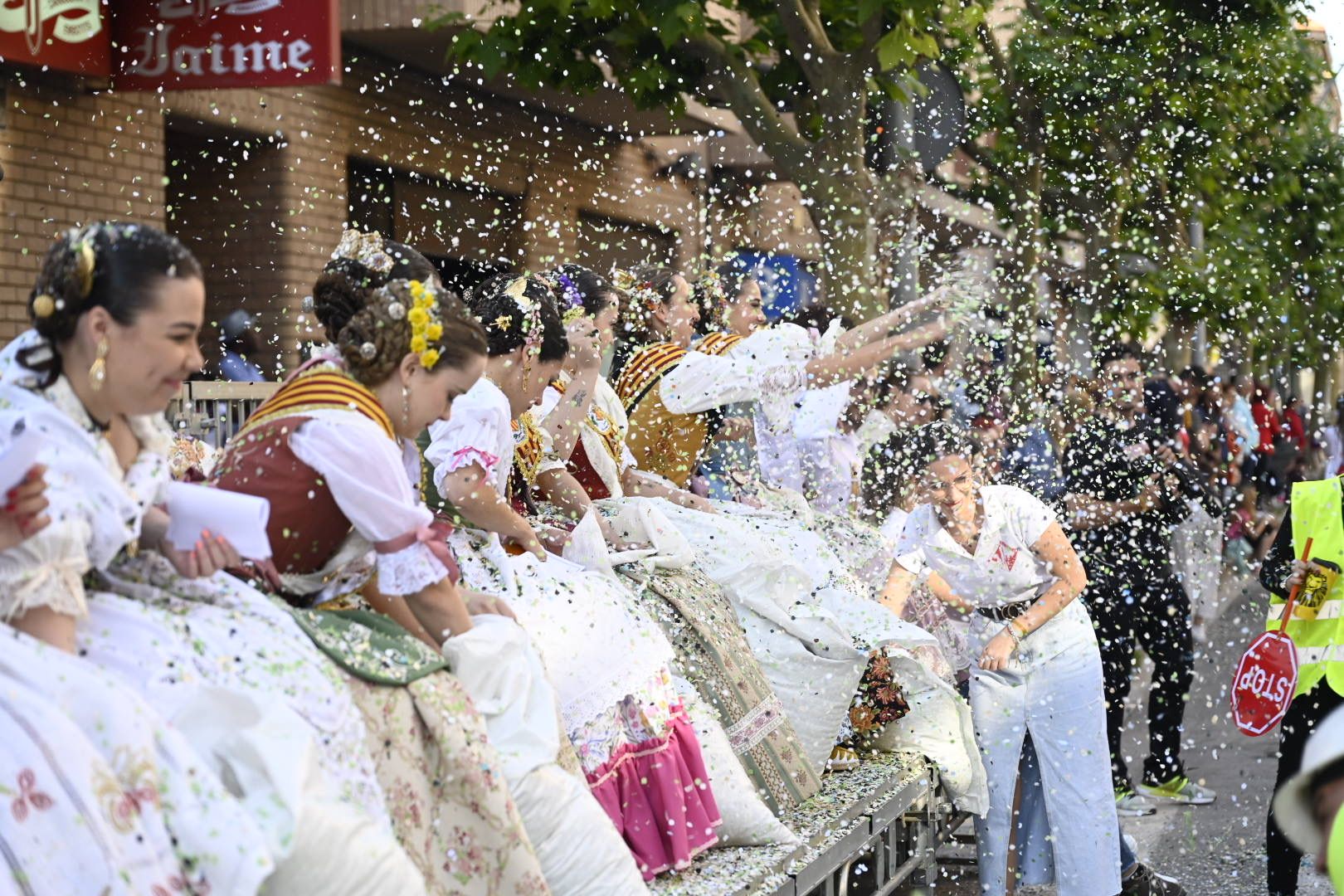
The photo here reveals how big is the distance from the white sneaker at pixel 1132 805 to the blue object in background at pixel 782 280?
Answer: 11.2 metres

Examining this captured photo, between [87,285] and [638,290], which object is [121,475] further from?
[638,290]

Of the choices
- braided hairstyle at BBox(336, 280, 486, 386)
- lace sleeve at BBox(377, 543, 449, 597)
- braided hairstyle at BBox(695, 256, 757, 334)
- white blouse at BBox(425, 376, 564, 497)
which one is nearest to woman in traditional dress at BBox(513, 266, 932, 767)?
white blouse at BBox(425, 376, 564, 497)

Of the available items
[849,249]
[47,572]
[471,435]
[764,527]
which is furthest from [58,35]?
[47,572]

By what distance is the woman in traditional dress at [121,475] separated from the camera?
9.27 feet

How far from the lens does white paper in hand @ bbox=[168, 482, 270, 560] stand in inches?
126

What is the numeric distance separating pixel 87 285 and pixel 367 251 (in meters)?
1.24

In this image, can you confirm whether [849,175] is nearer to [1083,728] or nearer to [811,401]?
[811,401]

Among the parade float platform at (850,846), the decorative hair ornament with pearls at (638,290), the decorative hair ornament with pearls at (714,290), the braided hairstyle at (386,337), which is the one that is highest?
the braided hairstyle at (386,337)

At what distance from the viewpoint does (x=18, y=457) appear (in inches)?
107

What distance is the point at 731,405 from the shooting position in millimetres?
7414

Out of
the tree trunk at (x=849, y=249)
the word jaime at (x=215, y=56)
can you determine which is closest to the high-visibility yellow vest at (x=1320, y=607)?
the tree trunk at (x=849, y=249)

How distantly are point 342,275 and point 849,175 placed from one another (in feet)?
22.1

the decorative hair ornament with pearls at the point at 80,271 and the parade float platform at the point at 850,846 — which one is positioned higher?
the decorative hair ornament with pearls at the point at 80,271

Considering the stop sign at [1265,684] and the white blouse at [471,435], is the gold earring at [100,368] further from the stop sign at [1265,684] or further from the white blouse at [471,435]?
the stop sign at [1265,684]
